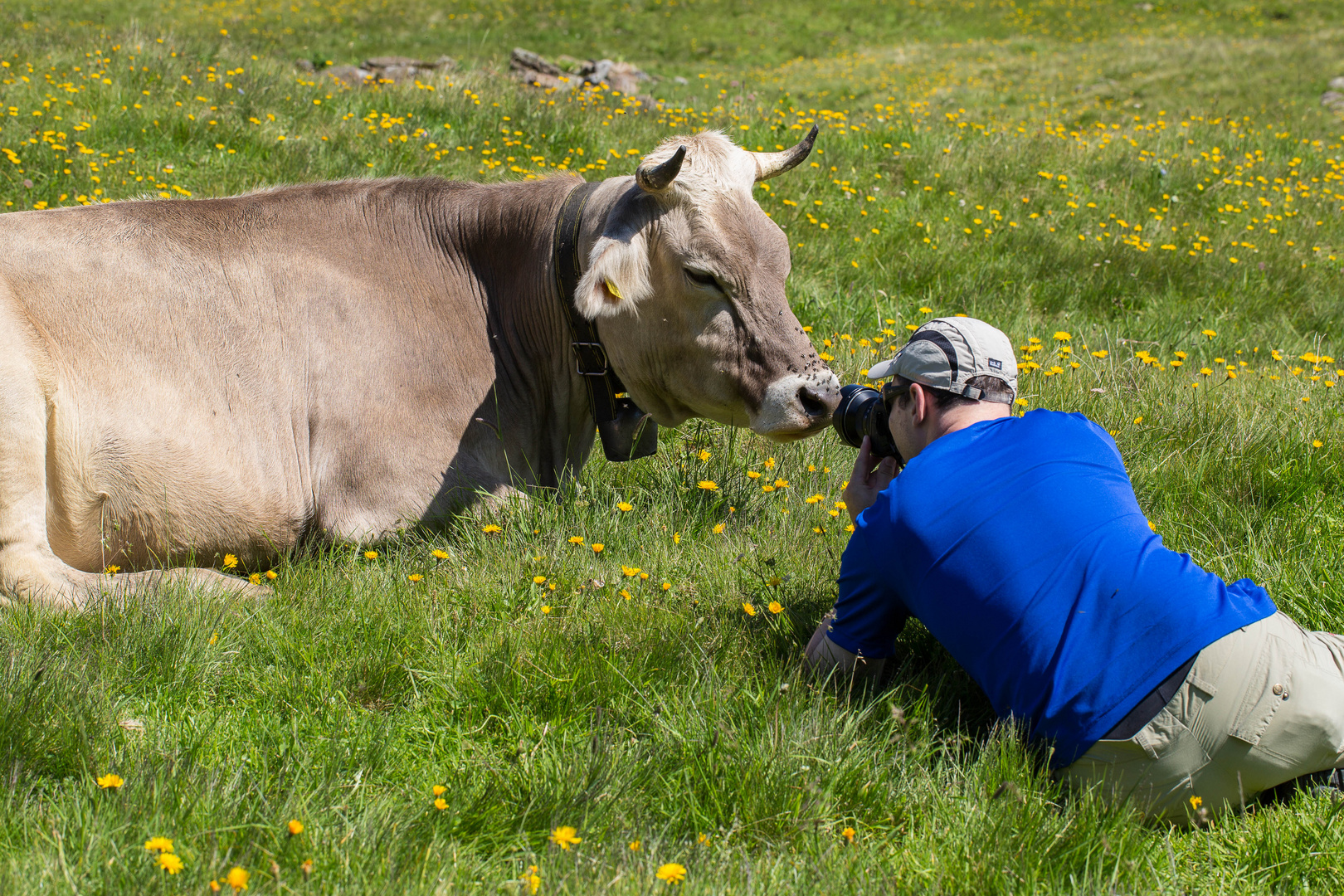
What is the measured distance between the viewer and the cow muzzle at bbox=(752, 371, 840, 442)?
4.11m

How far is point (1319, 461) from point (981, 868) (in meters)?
3.42

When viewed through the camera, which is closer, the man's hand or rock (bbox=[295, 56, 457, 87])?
the man's hand

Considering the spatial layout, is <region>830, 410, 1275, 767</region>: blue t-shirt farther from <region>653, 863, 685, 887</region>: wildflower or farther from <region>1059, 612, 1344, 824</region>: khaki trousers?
<region>653, 863, 685, 887</region>: wildflower

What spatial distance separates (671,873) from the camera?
223 cm

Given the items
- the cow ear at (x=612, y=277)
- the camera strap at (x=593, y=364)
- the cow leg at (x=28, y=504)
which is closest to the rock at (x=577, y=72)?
the camera strap at (x=593, y=364)

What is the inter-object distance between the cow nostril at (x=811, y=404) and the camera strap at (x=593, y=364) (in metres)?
0.88

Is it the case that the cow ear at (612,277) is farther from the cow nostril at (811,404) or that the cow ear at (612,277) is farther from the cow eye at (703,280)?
the cow nostril at (811,404)

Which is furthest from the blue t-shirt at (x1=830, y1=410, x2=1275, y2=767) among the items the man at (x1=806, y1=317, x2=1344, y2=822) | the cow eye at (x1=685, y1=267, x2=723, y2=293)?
the cow eye at (x1=685, y1=267, x2=723, y2=293)

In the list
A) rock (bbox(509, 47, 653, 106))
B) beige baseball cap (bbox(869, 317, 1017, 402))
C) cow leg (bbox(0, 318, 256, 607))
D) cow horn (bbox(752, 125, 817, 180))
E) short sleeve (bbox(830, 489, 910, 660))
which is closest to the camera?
short sleeve (bbox(830, 489, 910, 660))

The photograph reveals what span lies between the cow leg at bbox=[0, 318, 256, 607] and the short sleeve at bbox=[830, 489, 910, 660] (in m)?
2.23

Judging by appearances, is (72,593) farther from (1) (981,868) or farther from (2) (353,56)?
(2) (353,56)

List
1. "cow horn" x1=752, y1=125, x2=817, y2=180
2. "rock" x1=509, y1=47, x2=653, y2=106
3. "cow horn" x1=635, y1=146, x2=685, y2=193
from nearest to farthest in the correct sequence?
1. "cow horn" x1=635, y1=146, x2=685, y2=193
2. "cow horn" x1=752, y1=125, x2=817, y2=180
3. "rock" x1=509, y1=47, x2=653, y2=106

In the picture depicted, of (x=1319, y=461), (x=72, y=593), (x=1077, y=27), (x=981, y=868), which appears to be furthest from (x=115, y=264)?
(x=1077, y=27)

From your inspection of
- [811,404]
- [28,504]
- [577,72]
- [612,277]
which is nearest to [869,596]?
[811,404]
